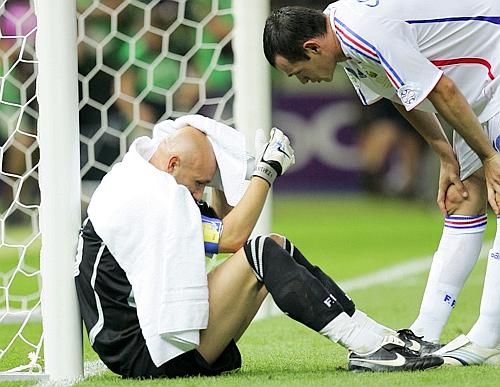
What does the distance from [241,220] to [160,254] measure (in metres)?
0.29

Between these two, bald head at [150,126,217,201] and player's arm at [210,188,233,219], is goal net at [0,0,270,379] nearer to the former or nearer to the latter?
player's arm at [210,188,233,219]

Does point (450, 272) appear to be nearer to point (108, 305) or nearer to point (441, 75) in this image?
point (441, 75)

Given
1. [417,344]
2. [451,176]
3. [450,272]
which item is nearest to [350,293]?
[450,272]

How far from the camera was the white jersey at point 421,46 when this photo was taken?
3.70m

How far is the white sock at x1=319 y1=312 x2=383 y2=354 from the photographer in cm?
365

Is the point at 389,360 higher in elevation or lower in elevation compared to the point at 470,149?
lower

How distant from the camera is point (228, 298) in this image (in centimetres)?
366

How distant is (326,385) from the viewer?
3.49m

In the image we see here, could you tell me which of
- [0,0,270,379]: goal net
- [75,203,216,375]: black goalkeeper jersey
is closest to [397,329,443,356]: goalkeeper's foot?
[75,203,216,375]: black goalkeeper jersey

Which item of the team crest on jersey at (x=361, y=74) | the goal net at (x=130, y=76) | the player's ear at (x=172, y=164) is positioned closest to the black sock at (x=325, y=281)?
the player's ear at (x=172, y=164)

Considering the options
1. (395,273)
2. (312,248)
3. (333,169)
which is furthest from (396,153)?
(395,273)

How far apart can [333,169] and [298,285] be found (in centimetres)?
1061

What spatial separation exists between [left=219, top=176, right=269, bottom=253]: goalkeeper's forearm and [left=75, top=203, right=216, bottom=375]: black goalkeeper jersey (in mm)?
346

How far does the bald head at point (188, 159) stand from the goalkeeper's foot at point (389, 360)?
2.47 feet
